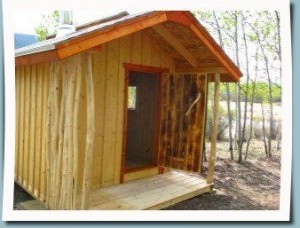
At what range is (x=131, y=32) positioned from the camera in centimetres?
505

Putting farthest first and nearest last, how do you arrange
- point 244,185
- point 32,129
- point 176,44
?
1. point 244,185
2. point 176,44
3. point 32,129

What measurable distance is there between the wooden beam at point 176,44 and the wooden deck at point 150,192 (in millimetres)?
2427

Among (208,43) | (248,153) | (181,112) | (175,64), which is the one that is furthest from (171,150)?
(248,153)

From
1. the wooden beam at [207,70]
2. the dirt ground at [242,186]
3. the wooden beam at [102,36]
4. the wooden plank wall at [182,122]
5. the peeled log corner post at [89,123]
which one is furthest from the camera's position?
the wooden plank wall at [182,122]

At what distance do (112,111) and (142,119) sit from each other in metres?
2.67

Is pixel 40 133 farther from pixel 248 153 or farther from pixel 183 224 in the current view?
pixel 248 153

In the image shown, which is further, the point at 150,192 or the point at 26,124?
the point at 26,124

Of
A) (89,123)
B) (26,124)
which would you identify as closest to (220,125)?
(26,124)

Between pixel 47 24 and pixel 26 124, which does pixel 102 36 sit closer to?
pixel 26 124

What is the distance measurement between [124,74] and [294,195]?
3630 millimetres

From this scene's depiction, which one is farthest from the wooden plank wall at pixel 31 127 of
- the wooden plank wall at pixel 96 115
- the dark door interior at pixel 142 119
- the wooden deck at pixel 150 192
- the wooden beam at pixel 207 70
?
the wooden beam at pixel 207 70

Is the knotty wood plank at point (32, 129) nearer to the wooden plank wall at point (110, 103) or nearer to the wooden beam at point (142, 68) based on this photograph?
the wooden plank wall at point (110, 103)

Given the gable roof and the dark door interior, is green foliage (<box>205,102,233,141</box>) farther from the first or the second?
the gable roof

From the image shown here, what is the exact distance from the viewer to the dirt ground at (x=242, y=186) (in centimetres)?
658
